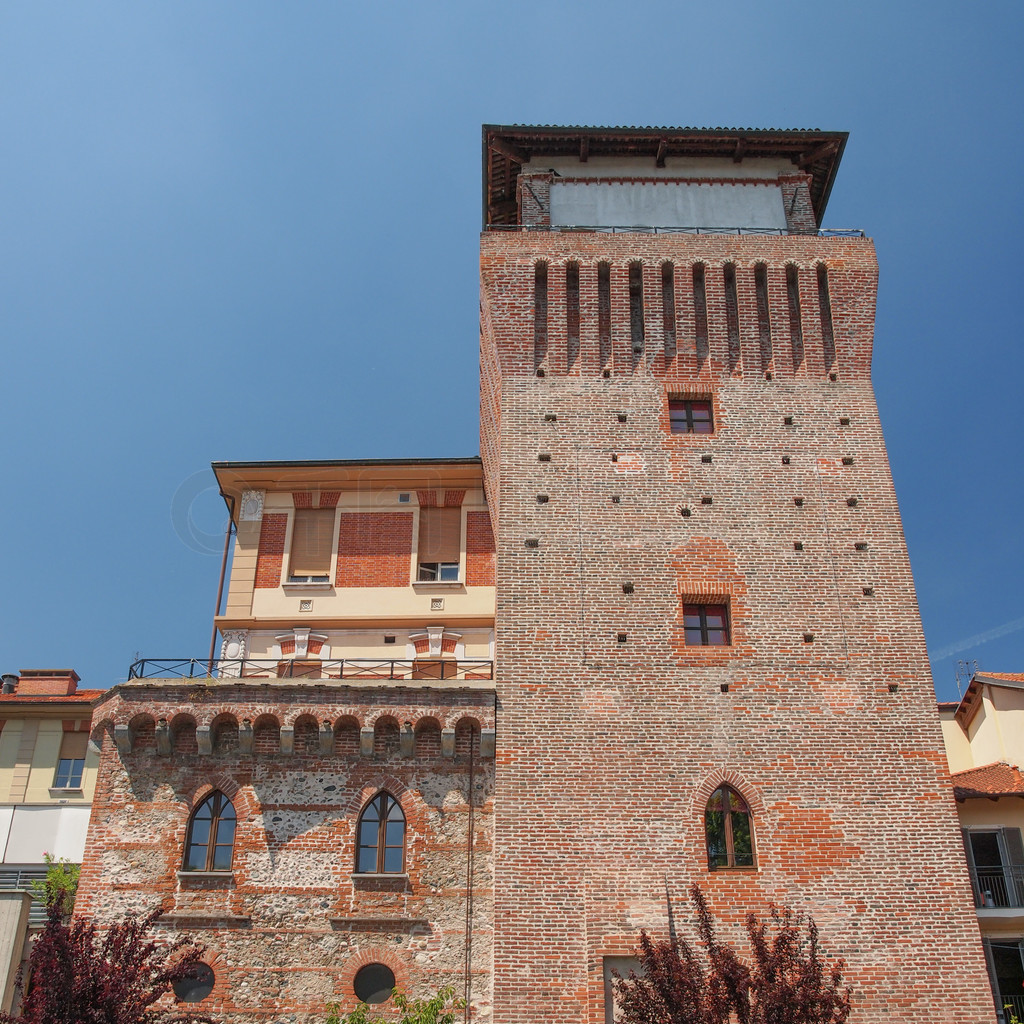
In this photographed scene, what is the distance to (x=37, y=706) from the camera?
3253cm

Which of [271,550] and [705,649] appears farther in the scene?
[271,550]

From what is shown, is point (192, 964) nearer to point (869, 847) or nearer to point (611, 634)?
point (611, 634)

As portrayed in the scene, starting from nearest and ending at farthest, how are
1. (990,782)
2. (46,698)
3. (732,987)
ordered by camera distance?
(732,987) → (990,782) → (46,698)

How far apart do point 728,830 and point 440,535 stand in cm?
1252

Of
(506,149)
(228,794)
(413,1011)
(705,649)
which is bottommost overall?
(413,1011)

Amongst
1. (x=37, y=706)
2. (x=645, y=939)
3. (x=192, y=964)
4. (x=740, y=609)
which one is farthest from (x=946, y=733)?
(x=37, y=706)

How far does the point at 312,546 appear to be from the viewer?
29594 millimetres

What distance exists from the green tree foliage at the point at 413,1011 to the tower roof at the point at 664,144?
1956 cm

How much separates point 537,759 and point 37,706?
19.1 meters

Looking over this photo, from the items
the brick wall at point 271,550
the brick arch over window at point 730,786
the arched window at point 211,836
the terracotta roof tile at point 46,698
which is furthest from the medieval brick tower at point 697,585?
the terracotta roof tile at point 46,698

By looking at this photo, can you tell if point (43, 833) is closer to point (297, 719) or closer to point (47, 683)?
point (47, 683)

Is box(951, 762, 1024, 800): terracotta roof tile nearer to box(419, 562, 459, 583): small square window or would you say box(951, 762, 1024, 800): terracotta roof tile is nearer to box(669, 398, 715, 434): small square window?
box(669, 398, 715, 434): small square window

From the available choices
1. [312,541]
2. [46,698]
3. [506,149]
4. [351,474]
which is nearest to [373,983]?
[312,541]

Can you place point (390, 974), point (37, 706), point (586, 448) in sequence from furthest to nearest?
point (37, 706), point (586, 448), point (390, 974)
